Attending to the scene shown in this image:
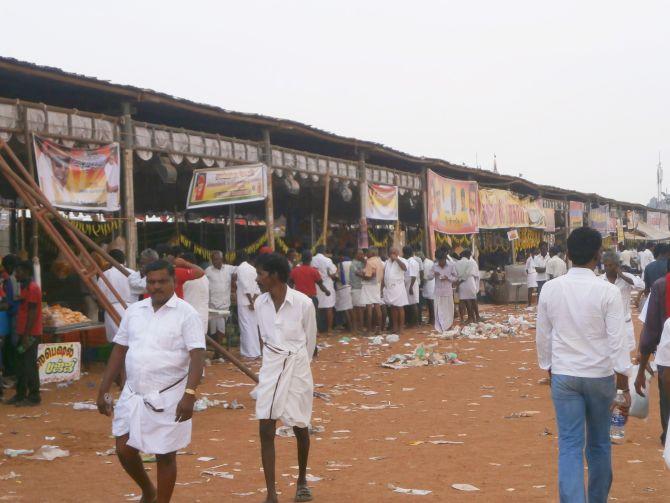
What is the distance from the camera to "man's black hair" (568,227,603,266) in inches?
185

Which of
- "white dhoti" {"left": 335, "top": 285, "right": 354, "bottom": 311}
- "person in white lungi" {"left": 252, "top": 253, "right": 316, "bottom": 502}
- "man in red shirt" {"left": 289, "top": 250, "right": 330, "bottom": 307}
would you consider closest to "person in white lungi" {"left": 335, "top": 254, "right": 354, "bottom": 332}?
"white dhoti" {"left": 335, "top": 285, "right": 354, "bottom": 311}

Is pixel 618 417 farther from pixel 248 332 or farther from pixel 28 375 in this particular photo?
pixel 248 332

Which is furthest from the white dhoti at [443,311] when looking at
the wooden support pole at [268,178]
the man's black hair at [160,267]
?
the man's black hair at [160,267]

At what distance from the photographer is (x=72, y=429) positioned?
830 cm

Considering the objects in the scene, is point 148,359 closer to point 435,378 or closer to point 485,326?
point 435,378

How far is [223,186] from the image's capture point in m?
14.1

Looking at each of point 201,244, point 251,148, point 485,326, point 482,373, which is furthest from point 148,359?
point 201,244

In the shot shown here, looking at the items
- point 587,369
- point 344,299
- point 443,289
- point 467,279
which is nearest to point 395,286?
point 443,289

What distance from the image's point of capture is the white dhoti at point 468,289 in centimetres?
1897

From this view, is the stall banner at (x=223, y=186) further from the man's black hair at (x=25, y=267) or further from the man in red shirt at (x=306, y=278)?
the man's black hair at (x=25, y=267)

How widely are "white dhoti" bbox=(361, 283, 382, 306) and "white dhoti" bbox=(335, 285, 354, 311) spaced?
1.33 ft

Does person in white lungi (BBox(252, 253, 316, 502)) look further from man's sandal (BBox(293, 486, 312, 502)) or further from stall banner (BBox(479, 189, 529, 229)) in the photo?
stall banner (BBox(479, 189, 529, 229))

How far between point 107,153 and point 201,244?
863cm

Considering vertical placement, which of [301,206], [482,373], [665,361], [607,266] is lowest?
[482,373]
